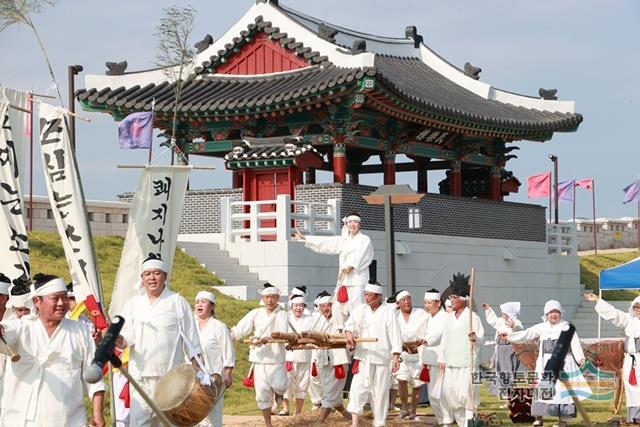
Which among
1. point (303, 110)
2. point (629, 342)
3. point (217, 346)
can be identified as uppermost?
point (303, 110)

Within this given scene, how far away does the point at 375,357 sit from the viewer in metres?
14.1

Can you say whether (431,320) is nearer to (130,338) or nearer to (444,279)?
(130,338)

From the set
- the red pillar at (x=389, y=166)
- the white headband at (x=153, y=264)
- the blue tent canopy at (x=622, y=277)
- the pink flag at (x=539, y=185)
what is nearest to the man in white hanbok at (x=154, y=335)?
the white headband at (x=153, y=264)

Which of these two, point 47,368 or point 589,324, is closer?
point 47,368

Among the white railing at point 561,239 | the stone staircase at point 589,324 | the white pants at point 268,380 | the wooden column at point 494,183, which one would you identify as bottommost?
the stone staircase at point 589,324

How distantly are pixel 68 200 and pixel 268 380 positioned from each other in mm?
4362

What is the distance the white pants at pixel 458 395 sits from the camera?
1422 centimetres

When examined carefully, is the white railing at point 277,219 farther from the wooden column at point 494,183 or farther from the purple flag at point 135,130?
the wooden column at point 494,183

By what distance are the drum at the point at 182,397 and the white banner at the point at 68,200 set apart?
7.41ft

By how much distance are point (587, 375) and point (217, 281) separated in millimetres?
7783

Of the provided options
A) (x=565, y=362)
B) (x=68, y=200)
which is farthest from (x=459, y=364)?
(x=68, y=200)

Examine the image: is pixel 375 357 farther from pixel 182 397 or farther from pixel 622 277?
pixel 622 277

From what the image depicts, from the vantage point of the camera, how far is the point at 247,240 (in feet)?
84.6

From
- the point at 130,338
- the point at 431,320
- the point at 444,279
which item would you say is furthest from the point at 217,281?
the point at 130,338
